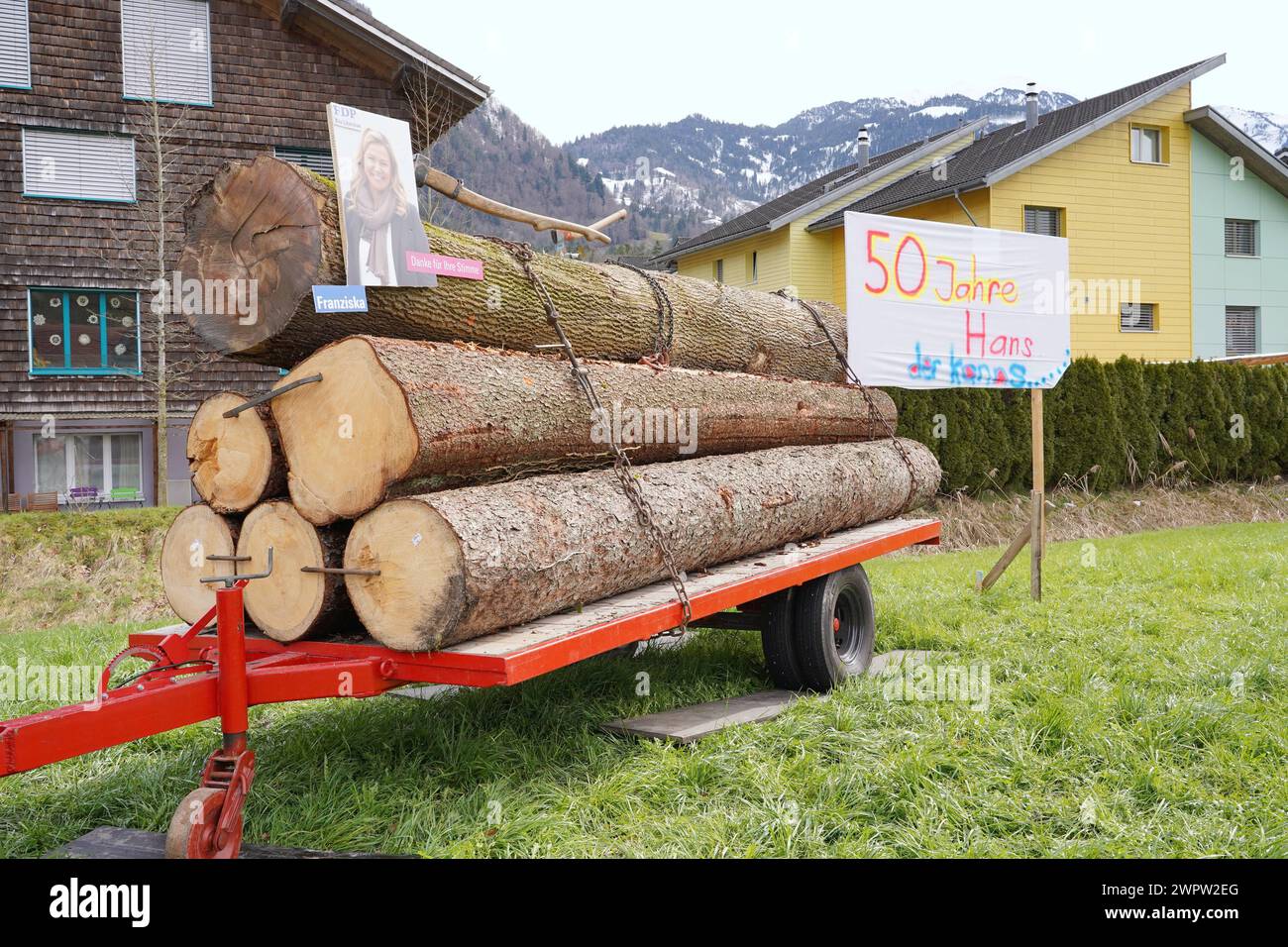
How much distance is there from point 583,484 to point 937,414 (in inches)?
417

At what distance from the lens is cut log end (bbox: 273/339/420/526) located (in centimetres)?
376

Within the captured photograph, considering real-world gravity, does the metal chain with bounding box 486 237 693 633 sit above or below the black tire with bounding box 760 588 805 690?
above

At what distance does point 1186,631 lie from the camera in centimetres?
684

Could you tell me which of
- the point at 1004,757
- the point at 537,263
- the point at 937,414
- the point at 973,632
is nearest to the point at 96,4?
the point at 937,414

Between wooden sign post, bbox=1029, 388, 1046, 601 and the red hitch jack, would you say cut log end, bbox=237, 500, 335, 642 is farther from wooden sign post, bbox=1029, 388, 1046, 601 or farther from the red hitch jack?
wooden sign post, bbox=1029, 388, 1046, 601

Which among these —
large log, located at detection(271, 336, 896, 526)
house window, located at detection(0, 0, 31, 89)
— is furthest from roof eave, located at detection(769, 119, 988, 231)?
large log, located at detection(271, 336, 896, 526)

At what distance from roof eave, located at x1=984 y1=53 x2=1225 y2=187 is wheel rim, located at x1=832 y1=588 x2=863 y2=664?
1734 centimetres

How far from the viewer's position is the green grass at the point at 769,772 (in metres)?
3.76

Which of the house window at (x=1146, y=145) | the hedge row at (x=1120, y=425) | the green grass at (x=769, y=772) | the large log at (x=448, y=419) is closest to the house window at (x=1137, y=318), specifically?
the house window at (x=1146, y=145)

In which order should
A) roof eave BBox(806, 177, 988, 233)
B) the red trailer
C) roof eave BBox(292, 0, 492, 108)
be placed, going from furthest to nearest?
roof eave BBox(806, 177, 988, 233)
roof eave BBox(292, 0, 492, 108)
the red trailer

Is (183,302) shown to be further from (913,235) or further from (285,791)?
(913,235)

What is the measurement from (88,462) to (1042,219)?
20.1m

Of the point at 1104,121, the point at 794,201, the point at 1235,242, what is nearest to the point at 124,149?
the point at 794,201

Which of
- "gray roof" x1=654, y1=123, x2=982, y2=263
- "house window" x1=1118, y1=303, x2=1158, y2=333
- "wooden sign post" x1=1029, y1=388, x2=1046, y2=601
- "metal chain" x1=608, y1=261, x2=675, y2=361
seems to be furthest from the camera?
"gray roof" x1=654, y1=123, x2=982, y2=263
